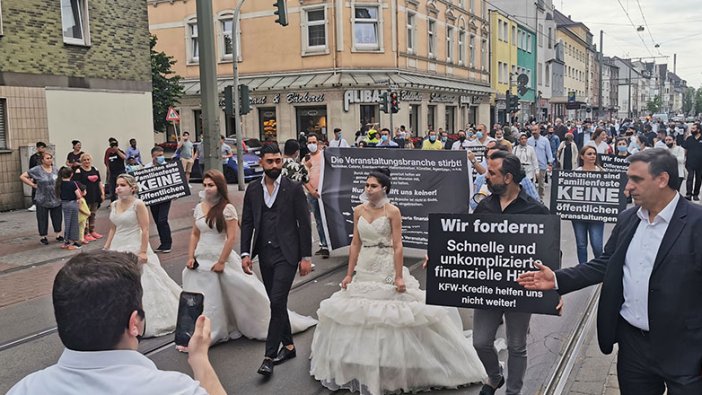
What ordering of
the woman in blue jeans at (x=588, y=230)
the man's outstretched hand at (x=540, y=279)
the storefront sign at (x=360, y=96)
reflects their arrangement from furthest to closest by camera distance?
the storefront sign at (x=360, y=96) < the woman in blue jeans at (x=588, y=230) < the man's outstretched hand at (x=540, y=279)

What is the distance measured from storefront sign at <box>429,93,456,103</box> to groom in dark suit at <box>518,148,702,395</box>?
35574 mm

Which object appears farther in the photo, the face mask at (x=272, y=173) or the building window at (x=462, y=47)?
the building window at (x=462, y=47)

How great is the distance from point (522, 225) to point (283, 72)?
104 feet

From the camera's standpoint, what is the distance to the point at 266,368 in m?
5.43

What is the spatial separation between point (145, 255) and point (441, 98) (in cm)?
3466

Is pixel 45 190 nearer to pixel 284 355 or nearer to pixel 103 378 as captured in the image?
pixel 284 355

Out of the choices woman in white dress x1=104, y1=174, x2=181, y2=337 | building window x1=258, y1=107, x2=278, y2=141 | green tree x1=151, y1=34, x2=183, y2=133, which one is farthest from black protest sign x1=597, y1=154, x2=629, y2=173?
building window x1=258, y1=107, x2=278, y2=141

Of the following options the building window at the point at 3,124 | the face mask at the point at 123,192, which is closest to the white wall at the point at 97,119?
the building window at the point at 3,124

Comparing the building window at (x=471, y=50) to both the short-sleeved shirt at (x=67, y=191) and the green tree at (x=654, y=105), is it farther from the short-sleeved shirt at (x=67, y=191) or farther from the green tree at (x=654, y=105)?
the green tree at (x=654, y=105)

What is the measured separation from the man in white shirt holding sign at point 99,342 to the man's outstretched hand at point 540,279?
8.28 ft

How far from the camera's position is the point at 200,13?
43.4ft

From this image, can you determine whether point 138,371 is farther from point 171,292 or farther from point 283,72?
point 283,72

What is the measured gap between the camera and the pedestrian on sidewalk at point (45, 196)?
40.0ft

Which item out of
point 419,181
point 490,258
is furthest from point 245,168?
point 490,258
